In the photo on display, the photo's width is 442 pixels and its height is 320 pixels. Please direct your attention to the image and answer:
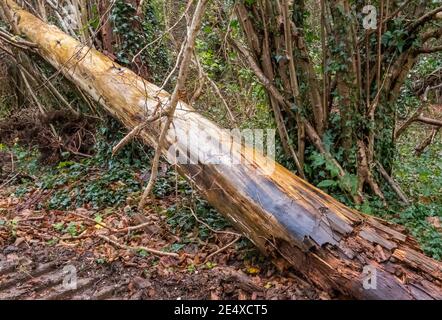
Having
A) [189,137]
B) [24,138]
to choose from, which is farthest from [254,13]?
[24,138]

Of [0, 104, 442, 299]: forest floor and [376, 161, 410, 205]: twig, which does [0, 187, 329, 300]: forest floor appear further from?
[376, 161, 410, 205]: twig

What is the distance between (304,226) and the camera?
10.7ft

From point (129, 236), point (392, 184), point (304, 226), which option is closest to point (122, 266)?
point (129, 236)

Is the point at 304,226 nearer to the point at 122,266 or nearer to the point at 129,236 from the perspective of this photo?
the point at 122,266

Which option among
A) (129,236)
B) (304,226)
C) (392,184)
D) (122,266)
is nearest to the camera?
(304,226)

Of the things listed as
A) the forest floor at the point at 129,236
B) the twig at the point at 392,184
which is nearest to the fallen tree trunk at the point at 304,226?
the forest floor at the point at 129,236

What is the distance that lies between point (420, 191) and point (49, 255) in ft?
15.3

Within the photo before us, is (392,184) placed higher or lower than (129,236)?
higher

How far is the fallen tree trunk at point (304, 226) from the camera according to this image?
2979 millimetres

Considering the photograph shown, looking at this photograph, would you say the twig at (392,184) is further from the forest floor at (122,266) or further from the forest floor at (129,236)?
the forest floor at (122,266)

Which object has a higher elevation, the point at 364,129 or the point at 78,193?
the point at 364,129

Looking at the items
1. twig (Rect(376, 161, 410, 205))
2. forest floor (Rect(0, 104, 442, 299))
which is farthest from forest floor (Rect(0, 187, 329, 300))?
twig (Rect(376, 161, 410, 205))
